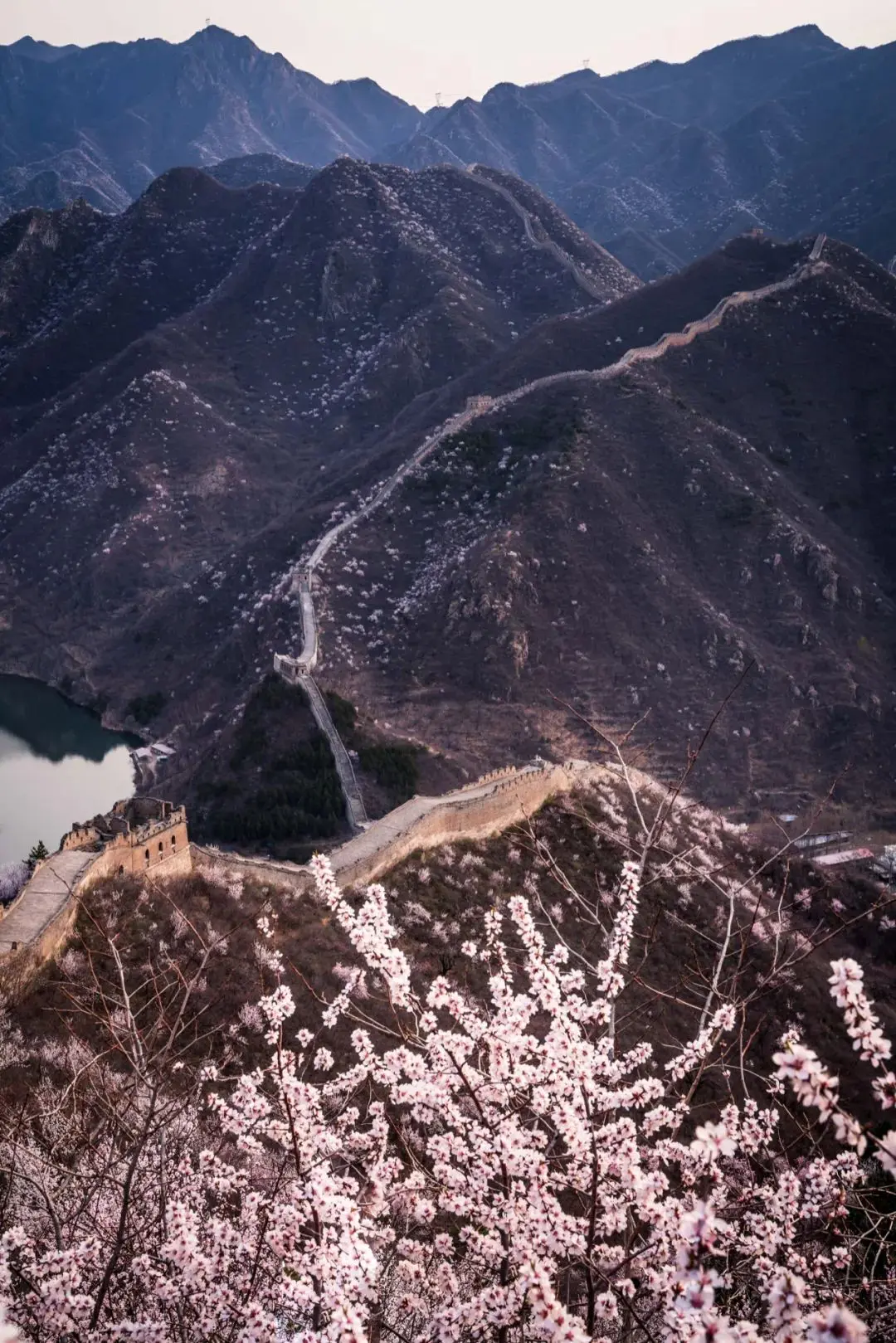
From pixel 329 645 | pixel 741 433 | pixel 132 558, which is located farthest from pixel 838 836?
pixel 132 558

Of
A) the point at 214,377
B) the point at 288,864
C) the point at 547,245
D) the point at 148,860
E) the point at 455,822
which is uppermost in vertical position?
the point at 547,245

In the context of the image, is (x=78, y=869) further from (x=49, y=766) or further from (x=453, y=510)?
(x=453, y=510)

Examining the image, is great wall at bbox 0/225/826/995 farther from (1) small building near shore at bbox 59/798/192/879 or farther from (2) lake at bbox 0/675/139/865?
(2) lake at bbox 0/675/139/865

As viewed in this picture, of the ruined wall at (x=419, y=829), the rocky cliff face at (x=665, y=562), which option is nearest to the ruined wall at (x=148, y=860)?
the ruined wall at (x=419, y=829)

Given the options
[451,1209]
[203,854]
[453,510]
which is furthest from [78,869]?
[453,510]

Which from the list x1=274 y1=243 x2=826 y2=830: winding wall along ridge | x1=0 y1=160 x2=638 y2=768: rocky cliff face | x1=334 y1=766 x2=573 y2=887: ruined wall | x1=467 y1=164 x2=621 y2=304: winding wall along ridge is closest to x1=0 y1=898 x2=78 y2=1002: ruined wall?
x1=334 y1=766 x2=573 y2=887: ruined wall
